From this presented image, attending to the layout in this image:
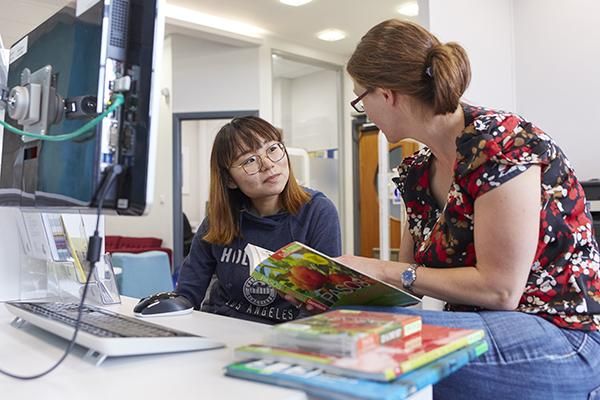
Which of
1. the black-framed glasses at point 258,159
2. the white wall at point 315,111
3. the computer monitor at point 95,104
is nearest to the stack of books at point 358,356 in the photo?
the computer monitor at point 95,104

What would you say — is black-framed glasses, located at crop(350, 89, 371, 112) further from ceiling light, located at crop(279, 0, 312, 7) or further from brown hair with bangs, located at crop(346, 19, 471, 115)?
ceiling light, located at crop(279, 0, 312, 7)

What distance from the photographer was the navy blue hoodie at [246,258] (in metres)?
1.33

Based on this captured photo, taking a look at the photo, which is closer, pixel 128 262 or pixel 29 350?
pixel 29 350

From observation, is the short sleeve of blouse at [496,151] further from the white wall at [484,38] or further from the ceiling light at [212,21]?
the ceiling light at [212,21]

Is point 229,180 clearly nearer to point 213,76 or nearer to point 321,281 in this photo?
point 321,281

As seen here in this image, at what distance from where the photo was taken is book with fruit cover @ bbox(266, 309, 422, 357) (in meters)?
0.57

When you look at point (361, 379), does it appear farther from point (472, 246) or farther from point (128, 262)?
point (128, 262)

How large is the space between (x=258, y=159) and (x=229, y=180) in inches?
4.4

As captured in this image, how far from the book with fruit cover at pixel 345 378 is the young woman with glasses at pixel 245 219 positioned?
729mm

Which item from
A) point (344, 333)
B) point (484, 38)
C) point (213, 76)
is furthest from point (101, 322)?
point (213, 76)

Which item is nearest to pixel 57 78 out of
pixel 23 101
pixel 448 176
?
pixel 23 101

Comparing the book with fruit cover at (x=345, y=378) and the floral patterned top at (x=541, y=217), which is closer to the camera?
the book with fruit cover at (x=345, y=378)

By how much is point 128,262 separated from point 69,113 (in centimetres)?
200

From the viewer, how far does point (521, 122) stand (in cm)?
94
